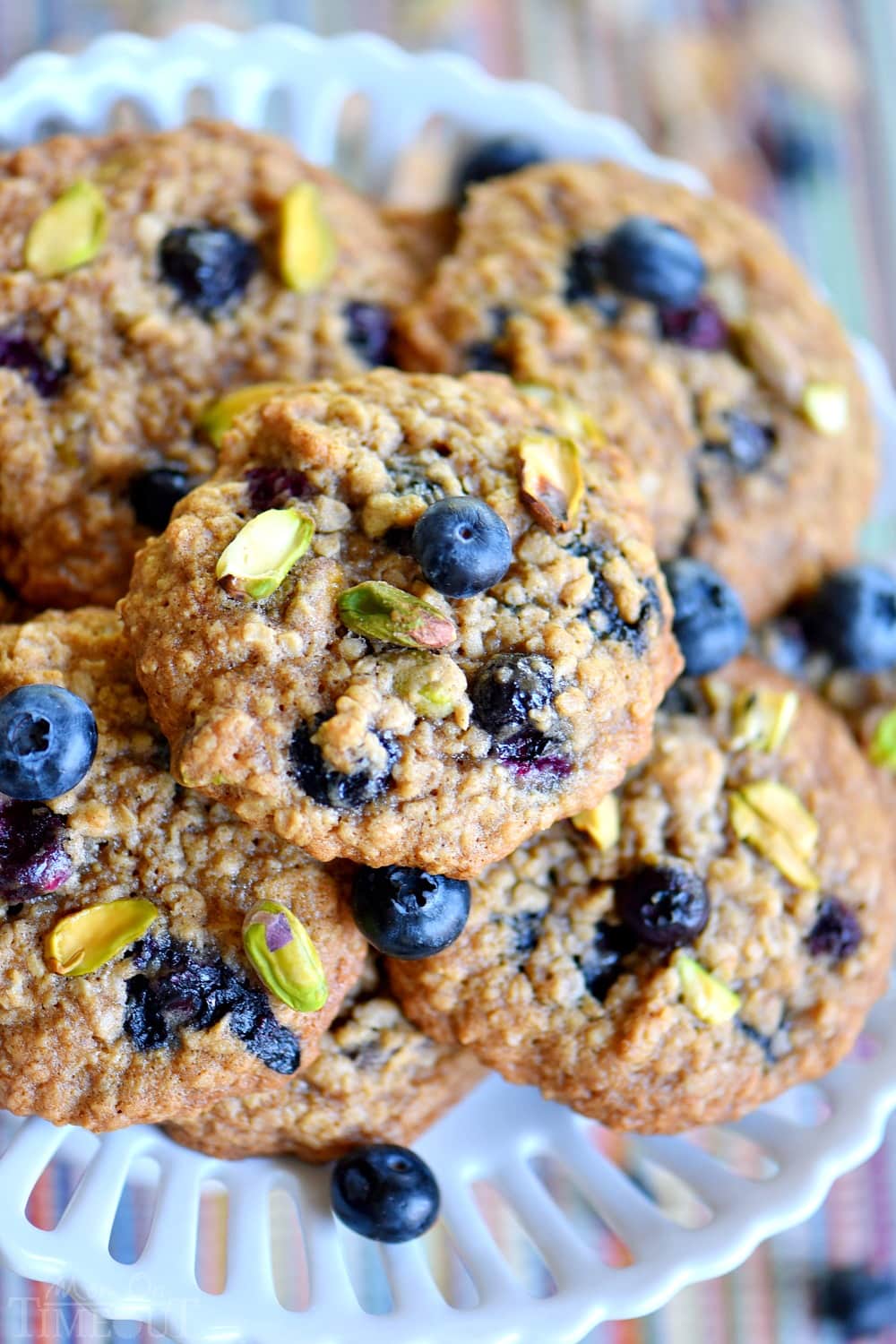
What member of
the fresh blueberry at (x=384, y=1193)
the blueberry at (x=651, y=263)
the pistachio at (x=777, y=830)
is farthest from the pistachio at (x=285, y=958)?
the blueberry at (x=651, y=263)

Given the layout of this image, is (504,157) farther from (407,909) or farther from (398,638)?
(407,909)

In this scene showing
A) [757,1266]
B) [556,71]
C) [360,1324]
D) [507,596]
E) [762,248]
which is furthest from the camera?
[556,71]

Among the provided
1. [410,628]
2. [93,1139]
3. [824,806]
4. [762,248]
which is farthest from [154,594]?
[762,248]

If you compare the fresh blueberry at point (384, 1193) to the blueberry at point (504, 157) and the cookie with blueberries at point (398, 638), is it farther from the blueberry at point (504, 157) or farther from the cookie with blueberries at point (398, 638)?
the blueberry at point (504, 157)

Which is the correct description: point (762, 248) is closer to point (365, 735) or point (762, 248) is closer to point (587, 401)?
point (587, 401)

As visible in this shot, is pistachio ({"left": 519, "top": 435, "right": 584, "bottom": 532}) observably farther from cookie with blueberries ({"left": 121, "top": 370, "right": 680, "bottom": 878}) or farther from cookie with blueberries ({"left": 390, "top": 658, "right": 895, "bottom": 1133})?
cookie with blueberries ({"left": 390, "top": 658, "right": 895, "bottom": 1133})
